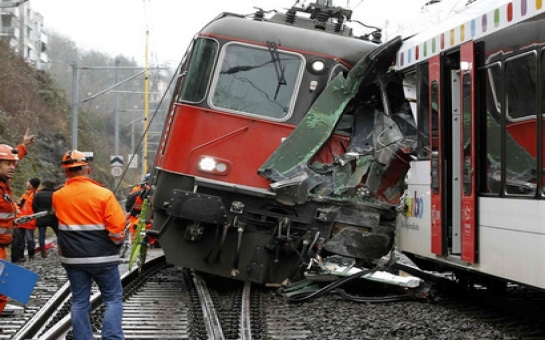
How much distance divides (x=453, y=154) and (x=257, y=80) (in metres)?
2.97

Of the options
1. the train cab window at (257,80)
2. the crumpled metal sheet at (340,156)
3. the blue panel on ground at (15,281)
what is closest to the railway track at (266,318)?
the blue panel on ground at (15,281)

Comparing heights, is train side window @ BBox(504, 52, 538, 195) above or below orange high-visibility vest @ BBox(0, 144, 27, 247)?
above

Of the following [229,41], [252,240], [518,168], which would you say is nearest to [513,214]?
[518,168]

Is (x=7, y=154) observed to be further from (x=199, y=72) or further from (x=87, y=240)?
(x=199, y=72)

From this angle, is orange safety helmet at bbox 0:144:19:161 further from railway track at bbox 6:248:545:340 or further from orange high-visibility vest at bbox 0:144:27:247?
railway track at bbox 6:248:545:340

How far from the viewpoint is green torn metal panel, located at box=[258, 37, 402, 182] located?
33.4ft

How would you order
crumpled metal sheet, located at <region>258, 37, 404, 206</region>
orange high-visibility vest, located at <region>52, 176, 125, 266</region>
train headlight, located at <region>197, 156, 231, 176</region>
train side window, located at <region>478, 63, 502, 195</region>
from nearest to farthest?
1. orange high-visibility vest, located at <region>52, 176, 125, 266</region>
2. train side window, located at <region>478, 63, 502, 195</region>
3. crumpled metal sheet, located at <region>258, 37, 404, 206</region>
4. train headlight, located at <region>197, 156, 231, 176</region>

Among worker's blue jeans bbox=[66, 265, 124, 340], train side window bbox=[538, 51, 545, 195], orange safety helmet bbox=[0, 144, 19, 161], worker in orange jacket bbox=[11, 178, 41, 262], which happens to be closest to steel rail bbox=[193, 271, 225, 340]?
worker's blue jeans bbox=[66, 265, 124, 340]

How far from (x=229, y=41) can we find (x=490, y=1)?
3564 millimetres

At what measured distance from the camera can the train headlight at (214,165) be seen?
1027 centimetres

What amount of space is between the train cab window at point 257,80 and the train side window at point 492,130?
10.1 feet

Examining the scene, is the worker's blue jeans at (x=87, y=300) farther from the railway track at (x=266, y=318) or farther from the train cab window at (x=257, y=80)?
the train cab window at (x=257, y=80)

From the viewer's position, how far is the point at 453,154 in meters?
8.45

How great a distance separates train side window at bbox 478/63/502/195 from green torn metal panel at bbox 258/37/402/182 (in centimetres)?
240
